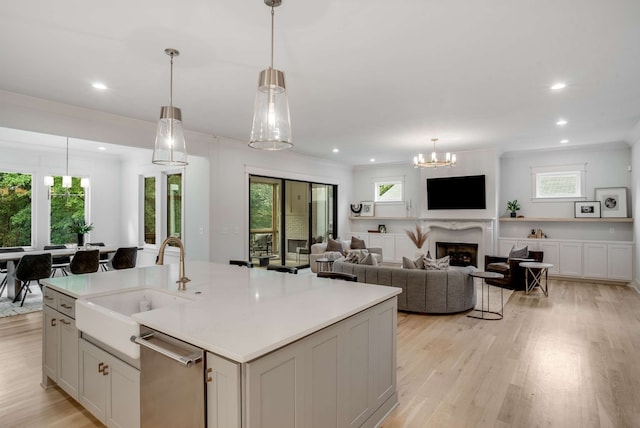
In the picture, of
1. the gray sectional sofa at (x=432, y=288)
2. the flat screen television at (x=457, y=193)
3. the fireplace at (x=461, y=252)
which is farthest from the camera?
the fireplace at (x=461, y=252)

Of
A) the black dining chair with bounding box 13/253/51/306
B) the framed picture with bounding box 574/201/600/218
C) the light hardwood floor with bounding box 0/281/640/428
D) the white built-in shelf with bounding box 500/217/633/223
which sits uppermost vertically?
the framed picture with bounding box 574/201/600/218

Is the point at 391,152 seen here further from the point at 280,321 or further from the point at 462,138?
the point at 280,321

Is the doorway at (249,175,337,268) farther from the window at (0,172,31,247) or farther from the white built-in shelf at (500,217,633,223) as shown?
the window at (0,172,31,247)

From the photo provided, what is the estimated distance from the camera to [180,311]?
1.89 meters

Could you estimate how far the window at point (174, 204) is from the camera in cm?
680

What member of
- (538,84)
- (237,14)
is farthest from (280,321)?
(538,84)

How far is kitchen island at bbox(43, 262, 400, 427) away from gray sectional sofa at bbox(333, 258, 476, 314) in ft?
7.98

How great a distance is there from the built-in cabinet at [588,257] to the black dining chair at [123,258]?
25.6ft

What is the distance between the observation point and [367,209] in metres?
9.95

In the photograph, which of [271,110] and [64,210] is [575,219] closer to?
[271,110]

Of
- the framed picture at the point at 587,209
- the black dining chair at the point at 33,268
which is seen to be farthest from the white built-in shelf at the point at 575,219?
the black dining chair at the point at 33,268

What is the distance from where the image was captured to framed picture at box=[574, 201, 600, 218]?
7.06 m

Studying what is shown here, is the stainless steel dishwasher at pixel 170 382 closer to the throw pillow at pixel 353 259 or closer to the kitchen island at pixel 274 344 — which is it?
the kitchen island at pixel 274 344

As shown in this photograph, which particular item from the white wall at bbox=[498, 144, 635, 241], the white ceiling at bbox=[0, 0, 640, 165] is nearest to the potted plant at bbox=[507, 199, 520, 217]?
the white wall at bbox=[498, 144, 635, 241]
